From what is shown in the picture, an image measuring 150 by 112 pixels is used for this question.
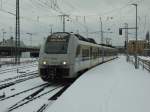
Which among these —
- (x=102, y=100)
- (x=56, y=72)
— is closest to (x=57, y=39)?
(x=56, y=72)

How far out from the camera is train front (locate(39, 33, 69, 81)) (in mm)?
19844

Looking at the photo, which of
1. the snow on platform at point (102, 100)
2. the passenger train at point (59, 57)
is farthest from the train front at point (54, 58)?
the snow on platform at point (102, 100)

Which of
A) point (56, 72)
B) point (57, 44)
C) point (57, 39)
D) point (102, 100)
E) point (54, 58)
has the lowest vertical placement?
point (102, 100)

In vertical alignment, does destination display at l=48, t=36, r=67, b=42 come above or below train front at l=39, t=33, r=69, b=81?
above

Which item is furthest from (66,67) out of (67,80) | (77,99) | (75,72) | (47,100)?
(77,99)

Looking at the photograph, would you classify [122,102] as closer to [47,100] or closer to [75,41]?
[47,100]

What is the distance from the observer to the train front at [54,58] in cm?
1984

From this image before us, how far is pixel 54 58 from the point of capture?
66.1 ft

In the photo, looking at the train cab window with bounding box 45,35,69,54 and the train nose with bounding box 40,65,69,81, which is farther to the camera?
the train cab window with bounding box 45,35,69,54

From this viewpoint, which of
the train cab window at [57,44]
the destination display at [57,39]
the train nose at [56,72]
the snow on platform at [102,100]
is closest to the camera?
the snow on platform at [102,100]

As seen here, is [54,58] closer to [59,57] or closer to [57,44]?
[59,57]

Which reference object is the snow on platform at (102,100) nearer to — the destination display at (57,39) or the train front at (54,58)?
the train front at (54,58)

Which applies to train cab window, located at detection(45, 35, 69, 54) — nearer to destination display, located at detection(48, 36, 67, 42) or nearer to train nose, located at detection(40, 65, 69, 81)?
destination display, located at detection(48, 36, 67, 42)

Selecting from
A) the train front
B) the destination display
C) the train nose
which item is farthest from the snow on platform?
the destination display
